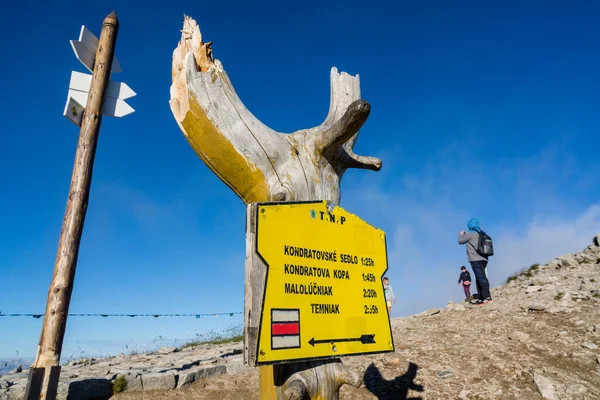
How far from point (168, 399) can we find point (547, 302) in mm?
7743

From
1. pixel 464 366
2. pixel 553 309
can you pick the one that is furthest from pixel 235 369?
pixel 553 309

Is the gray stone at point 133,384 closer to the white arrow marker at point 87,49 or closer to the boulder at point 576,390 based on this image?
the white arrow marker at point 87,49

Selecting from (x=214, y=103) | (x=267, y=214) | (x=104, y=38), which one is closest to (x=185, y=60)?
(x=214, y=103)

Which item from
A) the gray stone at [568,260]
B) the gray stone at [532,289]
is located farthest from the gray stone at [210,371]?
the gray stone at [568,260]

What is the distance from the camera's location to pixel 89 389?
218 inches

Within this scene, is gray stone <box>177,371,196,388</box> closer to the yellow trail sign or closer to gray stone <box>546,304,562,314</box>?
the yellow trail sign

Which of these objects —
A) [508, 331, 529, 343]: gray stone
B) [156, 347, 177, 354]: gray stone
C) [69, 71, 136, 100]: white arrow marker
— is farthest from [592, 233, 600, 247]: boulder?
[69, 71, 136, 100]: white arrow marker

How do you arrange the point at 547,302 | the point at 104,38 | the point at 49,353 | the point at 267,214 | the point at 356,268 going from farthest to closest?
1. the point at 547,302
2. the point at 104,38
3. the point at 49,353
4. the point at 356,268
5. the point at 267,214

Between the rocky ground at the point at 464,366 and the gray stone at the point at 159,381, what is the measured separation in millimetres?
15

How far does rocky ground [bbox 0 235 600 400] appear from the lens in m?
5.37

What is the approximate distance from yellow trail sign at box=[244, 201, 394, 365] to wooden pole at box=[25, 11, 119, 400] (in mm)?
2909

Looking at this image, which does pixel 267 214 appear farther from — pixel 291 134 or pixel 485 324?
pixel 485 324

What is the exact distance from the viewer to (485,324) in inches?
305

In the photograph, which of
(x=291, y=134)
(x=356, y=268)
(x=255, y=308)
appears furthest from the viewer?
(x=291, y=134)
